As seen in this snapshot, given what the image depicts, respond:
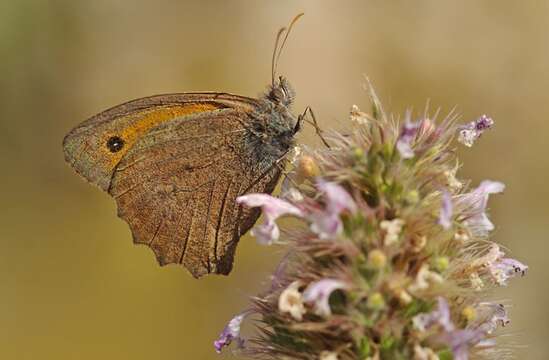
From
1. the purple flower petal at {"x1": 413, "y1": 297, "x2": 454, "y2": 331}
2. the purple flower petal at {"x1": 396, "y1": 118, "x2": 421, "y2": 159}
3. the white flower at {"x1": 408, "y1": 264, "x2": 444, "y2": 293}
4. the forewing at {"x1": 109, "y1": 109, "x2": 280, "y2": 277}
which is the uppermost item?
the forewing at {"x1": 109, "y1": 109, "x2": 280, "y2": 277}

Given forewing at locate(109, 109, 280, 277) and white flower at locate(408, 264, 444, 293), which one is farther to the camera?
forewing at locate(109, 109, 280, 277)

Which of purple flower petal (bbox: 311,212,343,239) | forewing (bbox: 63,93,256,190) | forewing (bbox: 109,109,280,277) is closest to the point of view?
purple flower petal (bbox: 311,212,343,239)

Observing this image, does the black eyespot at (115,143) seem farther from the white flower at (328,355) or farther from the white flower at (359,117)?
the white flower at (328,355)

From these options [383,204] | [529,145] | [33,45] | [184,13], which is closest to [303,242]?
[383,204]

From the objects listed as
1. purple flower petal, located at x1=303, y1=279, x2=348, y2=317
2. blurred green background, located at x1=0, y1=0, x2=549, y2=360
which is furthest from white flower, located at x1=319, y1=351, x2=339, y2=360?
blurred green background, located at x1=0, y1=0, x2=549, y2=360

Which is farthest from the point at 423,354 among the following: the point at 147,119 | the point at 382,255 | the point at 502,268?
the point at 147,119

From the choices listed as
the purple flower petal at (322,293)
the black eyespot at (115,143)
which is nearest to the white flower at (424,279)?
the purple flower petal at (322,293)

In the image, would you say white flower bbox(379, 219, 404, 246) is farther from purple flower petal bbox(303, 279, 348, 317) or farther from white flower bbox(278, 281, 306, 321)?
white flower bbox(278, 281, 306, 321)

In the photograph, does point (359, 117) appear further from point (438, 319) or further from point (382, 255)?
point (438, 319)
